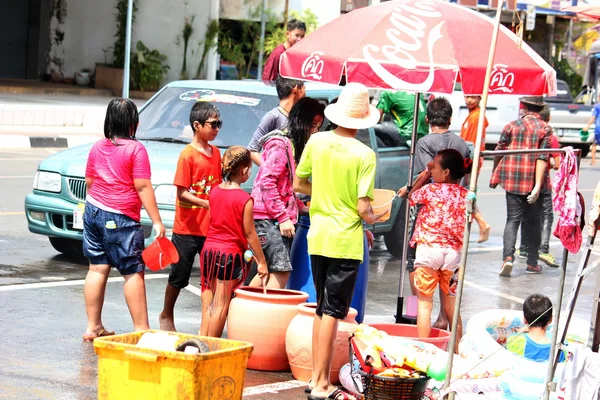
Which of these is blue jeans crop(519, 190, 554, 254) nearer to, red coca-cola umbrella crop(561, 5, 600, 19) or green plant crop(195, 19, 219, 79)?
red coca-cola umbrella crop(561, 5, 600, 19)

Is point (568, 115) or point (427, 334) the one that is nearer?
point (427, 334)

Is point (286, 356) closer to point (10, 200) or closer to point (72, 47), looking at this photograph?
point (10, 200)

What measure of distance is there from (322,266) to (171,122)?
4680 millimetres

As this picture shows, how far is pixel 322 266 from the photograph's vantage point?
6445 millimetres

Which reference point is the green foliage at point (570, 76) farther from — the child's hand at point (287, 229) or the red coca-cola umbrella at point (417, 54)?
the child's hand at point (287, 229)

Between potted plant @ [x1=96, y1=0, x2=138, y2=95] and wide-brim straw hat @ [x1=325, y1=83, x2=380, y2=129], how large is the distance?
24023 millimetres

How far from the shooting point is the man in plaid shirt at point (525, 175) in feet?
36.5

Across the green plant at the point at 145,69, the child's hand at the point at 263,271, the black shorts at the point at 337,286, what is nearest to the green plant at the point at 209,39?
the green plant at the point at 145,69

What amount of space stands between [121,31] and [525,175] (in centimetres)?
2097

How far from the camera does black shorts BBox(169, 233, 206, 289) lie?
25.0ft

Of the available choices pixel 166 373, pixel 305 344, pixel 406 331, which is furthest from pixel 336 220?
pixel 166 373

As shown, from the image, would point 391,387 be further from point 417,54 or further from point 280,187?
point 417,54

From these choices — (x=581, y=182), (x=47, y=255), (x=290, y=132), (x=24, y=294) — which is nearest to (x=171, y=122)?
(x=47, y=255)

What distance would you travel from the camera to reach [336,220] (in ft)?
20.9
